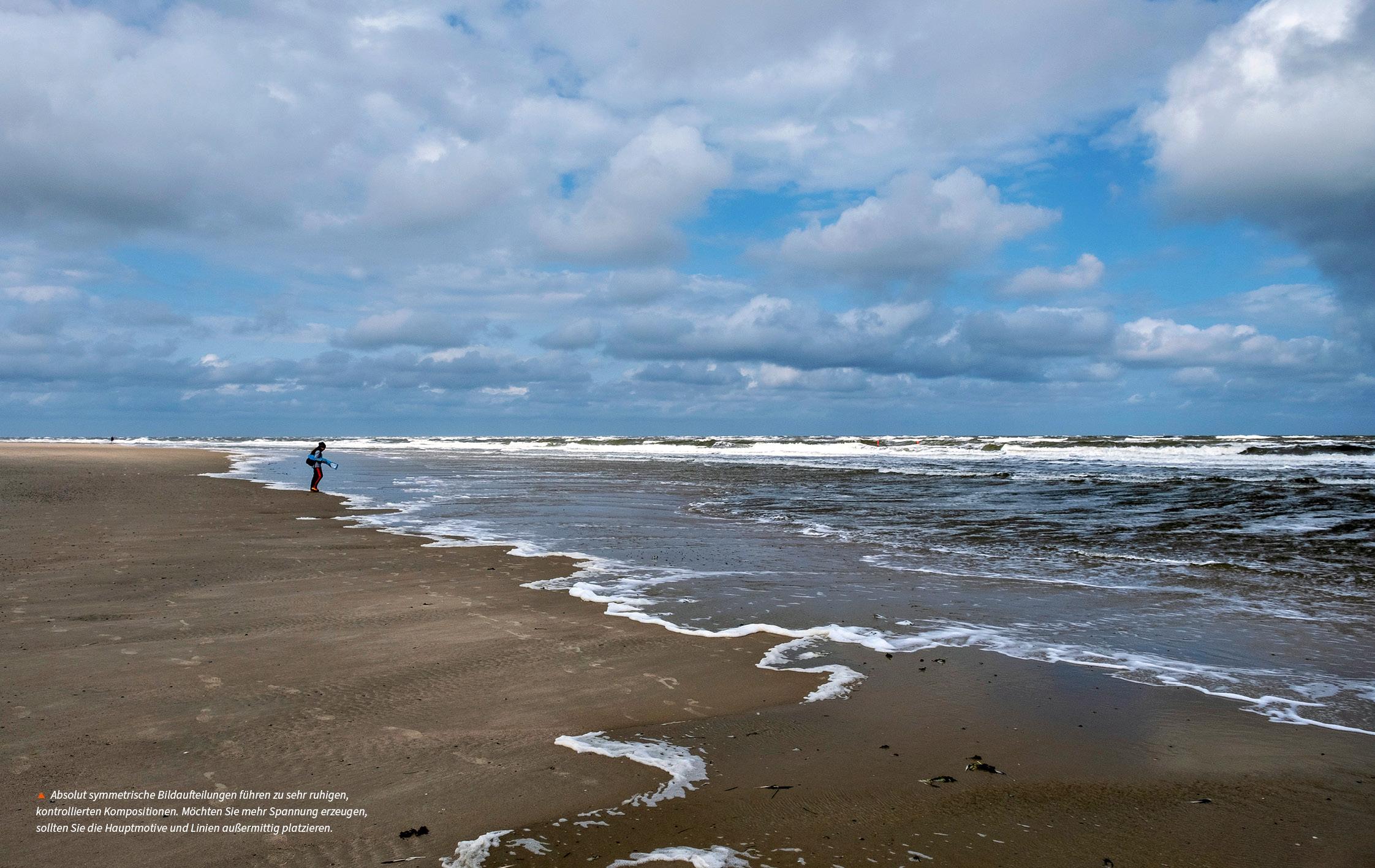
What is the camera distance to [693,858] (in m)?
3.21

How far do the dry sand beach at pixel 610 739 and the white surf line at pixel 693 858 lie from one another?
16mm

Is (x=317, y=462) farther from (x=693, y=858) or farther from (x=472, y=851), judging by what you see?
(x=693, y=858)

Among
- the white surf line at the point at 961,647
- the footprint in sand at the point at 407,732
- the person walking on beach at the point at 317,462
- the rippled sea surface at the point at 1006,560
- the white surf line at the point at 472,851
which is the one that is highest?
the person walking on beach at the point at 317,462

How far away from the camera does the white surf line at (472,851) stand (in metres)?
3.12

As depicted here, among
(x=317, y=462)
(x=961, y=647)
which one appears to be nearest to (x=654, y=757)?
(x=961, y=647)

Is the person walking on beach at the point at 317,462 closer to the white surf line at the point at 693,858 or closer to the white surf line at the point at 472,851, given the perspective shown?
the white surf line at the point at 472,851

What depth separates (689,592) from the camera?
28.7ft

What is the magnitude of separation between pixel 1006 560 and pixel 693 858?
9208mm

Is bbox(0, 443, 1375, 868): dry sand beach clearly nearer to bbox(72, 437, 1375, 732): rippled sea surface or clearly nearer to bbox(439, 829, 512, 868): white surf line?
bbox(439, 829, 512, 868): white surf line

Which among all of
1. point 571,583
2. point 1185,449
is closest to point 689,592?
point 571,583

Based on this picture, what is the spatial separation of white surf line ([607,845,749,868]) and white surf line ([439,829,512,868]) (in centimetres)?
53

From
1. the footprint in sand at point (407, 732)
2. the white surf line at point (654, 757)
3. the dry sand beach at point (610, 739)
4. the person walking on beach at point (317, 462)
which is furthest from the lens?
the person walking on beach at point (317, 462)

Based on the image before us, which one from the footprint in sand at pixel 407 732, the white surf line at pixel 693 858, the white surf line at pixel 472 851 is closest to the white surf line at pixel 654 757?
the white surf line at pixel 693 858

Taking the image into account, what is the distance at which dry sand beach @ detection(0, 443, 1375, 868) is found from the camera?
3.30 meters
